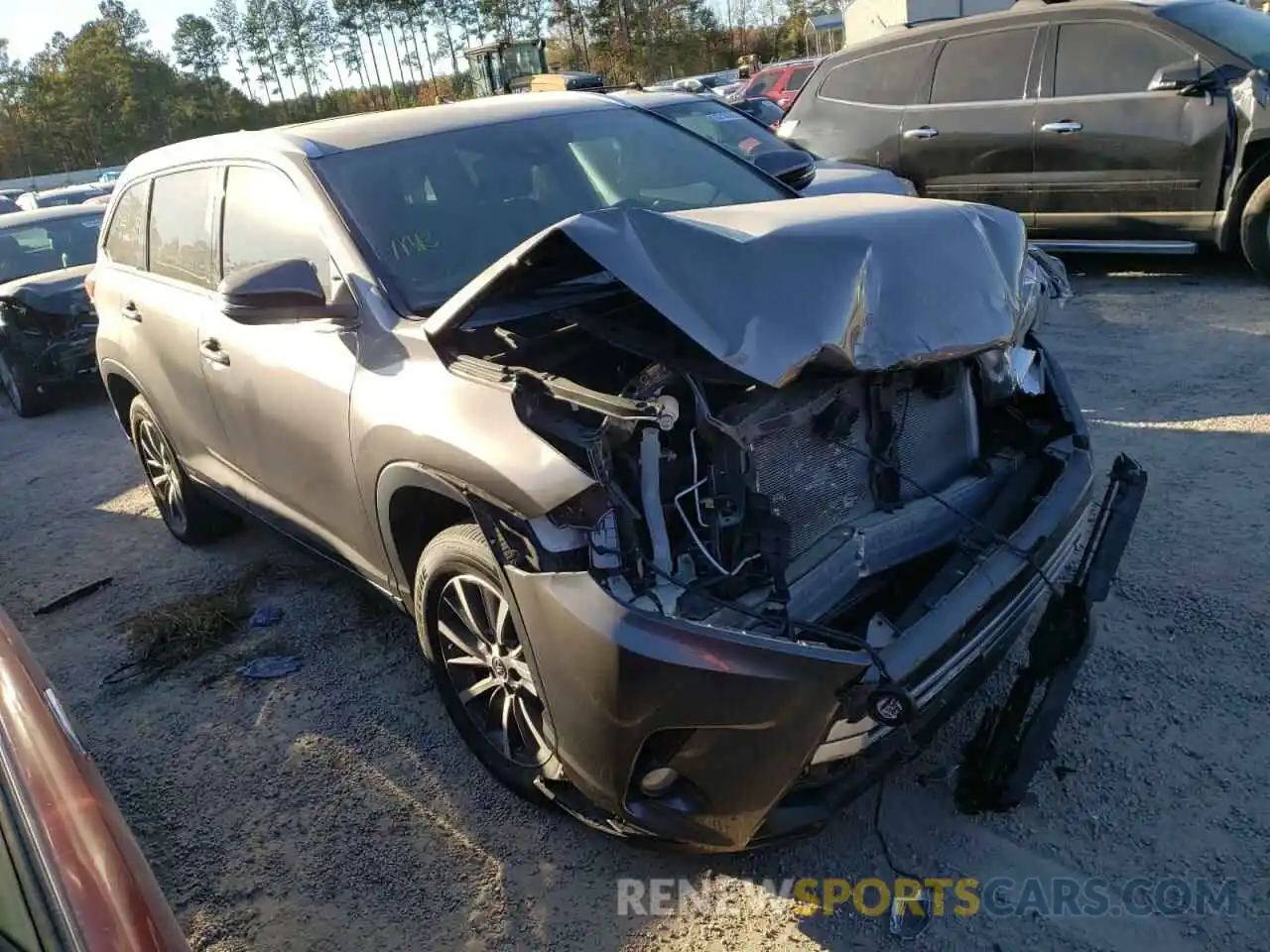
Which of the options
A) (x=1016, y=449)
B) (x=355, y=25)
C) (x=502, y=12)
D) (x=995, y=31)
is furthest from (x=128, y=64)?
(x=1016, y=449)

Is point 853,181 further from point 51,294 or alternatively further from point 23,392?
point 23,392

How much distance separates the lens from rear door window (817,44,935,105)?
8.10 metres

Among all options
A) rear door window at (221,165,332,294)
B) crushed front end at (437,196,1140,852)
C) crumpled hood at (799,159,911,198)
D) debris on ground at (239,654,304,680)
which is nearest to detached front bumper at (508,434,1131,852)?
crushed front end at (437,196,1140,852)

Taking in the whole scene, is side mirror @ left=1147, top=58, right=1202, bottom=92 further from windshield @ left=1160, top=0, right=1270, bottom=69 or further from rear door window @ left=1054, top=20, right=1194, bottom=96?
windshield @ left=1160, top=0, right=1270, bottom=69

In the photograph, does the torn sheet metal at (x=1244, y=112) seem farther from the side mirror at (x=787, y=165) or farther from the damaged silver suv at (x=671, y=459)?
the damaged silver suv at (x=671, y=459)

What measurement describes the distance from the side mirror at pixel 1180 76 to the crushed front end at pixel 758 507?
4714mm

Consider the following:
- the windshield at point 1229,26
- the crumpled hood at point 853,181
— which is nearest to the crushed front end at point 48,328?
the crumpled hood at point 853,181

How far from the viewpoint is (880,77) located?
8.34 meters

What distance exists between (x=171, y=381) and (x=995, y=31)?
256 inches

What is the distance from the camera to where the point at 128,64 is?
59.0 meters

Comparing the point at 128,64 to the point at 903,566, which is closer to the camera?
the point at 903,566

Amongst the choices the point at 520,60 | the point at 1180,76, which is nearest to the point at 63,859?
the point at 1180,76

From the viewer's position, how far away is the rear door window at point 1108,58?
676cm

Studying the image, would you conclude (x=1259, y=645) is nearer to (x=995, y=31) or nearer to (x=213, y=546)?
(x=213, y=546)
